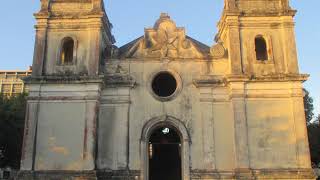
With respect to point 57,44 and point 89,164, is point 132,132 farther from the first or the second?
point 57,44

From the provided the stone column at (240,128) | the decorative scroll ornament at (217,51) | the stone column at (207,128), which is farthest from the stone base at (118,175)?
the decorative scroll ornament at (217,51)

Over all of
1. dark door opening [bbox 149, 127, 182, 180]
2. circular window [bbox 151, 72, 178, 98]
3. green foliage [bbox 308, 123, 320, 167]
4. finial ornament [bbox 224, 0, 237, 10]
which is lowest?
dark door opening [bbox 149, 127, 182, 180]

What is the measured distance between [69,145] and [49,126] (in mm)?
1449

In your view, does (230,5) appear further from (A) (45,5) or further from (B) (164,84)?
(A) (45,5)

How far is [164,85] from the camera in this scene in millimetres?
23734

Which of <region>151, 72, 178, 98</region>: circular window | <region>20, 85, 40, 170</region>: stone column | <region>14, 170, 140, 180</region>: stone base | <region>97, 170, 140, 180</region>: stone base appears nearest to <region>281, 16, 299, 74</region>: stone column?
<region>151, 72, 178, 98</region>: circular window

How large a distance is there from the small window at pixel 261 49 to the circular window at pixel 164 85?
15.7 feet

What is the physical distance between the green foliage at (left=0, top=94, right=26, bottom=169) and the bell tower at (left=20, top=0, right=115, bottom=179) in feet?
30.8

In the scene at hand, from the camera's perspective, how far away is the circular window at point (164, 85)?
22344mm

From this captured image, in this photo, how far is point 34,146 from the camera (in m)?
20.4

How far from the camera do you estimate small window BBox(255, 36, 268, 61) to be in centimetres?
2262

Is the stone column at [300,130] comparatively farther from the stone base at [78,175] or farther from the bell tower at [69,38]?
the bell tower at [69,38]

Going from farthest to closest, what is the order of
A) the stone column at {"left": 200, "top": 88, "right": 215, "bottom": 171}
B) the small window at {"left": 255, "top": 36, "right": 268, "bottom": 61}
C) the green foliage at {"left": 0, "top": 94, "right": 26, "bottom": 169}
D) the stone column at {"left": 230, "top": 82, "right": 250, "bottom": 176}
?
the green foliage at {"left": 0, "top": 94, "right": 26, "bottom": 169} → the small window at {"left": 255, "top": 36, "right": 268, "bottom": 61} → the stone column at {"left": 200, "top": 88, "right": 215, "bottom": 171} → the stone column at {"left": 230, "top": 82, "right": 250, "bottom": 176}

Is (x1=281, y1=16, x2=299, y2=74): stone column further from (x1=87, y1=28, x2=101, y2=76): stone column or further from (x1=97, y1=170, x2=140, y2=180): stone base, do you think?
(x1=87, y1=28, x2=101, y2=76): stone column
